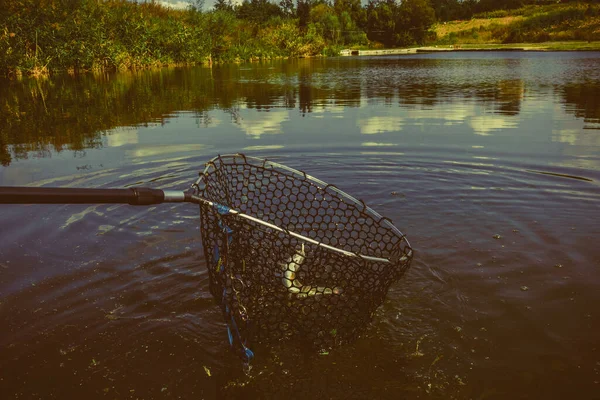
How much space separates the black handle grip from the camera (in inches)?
88.7

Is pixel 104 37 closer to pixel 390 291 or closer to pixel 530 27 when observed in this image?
pixel 390 291

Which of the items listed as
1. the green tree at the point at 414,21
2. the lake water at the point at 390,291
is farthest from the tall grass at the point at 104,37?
the green tree at the point at 414,21

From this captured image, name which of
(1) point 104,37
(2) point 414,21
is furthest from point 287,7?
(1) point 104,37

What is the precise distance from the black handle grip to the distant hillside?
7630 cm

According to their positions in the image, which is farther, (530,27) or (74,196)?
(530,27)

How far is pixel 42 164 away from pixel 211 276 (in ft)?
21.1

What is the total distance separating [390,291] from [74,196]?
276 centimetres

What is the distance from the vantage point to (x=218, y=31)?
42938 mm

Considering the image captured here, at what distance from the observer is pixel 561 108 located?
14008mm

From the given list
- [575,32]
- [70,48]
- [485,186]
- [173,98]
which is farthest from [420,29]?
[485,186]

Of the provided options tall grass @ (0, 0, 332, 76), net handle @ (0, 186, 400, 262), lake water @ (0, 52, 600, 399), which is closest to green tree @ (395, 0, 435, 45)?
tall grass @ (0, 0, 332, 76)

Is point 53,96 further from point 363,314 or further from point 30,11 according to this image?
point 363,314

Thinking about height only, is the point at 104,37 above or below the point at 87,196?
above

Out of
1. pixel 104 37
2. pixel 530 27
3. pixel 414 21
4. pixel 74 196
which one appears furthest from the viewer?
pixel 414 21
